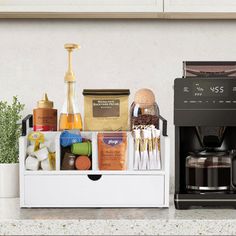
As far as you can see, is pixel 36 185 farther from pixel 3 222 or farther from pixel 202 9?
pixel 202 9

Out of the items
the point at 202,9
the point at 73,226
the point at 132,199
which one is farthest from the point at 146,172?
the point at 202,9

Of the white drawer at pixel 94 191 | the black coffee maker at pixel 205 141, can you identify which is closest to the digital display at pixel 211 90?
the black coffee maker at pixel 205 141

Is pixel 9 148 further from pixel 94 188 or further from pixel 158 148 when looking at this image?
pixel 158 148

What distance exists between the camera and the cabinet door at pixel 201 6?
6.94ft

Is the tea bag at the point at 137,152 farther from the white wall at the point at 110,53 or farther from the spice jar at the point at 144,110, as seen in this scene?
the white wall at the point at 110,53

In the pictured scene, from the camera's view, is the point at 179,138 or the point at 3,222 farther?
the point at 179,138

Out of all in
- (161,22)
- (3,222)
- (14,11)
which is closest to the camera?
(3,222)

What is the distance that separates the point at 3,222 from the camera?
1.73 metres

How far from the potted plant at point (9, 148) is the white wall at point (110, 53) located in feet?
0.44

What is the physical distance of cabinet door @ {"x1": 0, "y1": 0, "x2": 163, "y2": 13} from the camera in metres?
2.11

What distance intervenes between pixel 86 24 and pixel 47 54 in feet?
0.58

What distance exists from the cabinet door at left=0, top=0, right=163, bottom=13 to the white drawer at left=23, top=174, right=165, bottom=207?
0.56 meters

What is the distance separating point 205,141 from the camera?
1.95m

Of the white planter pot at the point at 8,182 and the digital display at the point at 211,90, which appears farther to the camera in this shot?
the white planter pot at the point at 8,182
